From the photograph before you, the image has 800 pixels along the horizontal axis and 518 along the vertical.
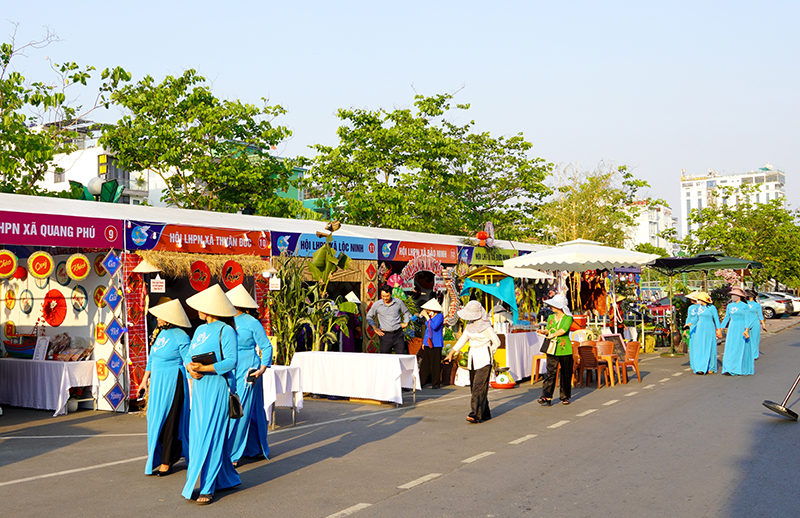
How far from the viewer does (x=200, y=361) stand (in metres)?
6.10

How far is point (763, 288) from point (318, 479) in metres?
65.8

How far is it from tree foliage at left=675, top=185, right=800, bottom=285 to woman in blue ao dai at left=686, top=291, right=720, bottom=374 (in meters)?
29.5

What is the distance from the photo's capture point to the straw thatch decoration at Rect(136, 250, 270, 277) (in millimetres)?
11016

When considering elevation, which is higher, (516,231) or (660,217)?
(660,217)

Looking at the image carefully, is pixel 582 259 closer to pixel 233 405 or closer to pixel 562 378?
pixel 562 378

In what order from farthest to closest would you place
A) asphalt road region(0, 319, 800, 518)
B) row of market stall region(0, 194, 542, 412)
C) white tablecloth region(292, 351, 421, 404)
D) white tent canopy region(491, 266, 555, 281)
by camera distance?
white tent canopy region(491, 266, 555, 281)
white tablecloth region(292, 351, 421, 404)
row of market stall region(0, 194, 542, 412)
asphalt road region(0, 319, 800, 518)

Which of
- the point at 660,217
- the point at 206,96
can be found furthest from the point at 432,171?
the point at 660,217

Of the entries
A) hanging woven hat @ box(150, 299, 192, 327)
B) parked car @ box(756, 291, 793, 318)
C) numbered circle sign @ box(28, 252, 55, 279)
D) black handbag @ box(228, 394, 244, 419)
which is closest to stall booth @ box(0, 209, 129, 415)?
numbered circle sign @ box(28, 252, 55, 279)

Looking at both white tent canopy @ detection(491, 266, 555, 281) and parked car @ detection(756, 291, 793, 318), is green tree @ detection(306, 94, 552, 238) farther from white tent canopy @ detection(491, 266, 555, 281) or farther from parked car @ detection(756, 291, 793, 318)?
parked car @ detection(756, 291, 793, 318)

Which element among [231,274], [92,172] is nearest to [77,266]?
[231,274]

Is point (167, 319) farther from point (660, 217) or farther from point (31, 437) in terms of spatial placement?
point (660, 217)

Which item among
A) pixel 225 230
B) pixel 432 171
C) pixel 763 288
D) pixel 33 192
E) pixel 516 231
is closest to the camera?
pixel 225 230

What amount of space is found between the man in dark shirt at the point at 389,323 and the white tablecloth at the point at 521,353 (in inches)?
76.8

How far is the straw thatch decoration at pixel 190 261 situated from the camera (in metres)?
11.0
